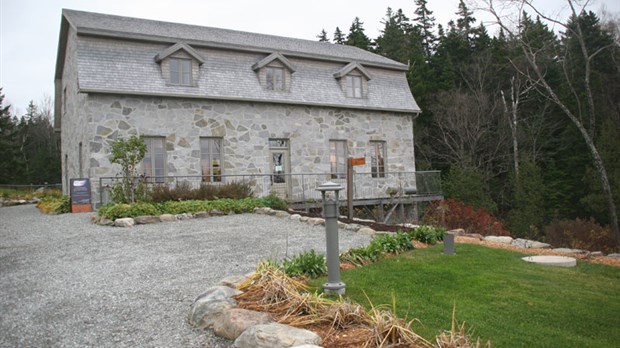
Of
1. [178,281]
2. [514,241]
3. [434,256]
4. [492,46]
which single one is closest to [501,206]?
[492,46]

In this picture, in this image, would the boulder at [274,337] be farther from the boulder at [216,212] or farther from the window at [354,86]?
the window at [354,86]

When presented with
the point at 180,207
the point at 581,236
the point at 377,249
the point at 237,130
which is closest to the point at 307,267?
the point at 377,249

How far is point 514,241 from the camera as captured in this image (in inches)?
355

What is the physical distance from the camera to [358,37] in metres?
35.6

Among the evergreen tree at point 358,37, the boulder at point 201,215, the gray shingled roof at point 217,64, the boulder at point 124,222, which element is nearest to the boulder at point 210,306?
the boulder at point 124,222

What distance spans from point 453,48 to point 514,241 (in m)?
26.0

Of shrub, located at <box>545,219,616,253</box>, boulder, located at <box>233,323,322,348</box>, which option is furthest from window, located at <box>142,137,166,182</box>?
shrub, located at <box>545,219,616,253</box>

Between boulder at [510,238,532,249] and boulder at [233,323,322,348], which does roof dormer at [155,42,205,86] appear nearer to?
boulder at [510,238,532,249]

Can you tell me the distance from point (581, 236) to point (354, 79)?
10611 mm

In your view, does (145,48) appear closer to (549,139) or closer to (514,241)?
(514,241)

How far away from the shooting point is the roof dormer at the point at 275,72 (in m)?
18.0

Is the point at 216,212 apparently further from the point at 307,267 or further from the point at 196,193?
the point at 307,267

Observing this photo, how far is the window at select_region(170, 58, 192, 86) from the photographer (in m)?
16.5

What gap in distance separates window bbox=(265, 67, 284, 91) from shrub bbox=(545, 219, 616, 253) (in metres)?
11.5
